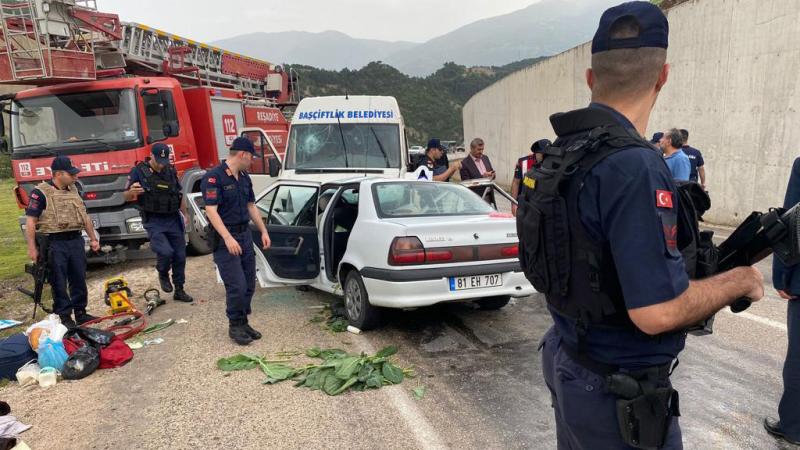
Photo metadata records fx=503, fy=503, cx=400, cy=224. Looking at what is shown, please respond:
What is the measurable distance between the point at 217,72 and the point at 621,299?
11.2 meters

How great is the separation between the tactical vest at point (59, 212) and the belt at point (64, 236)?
1.8 inches

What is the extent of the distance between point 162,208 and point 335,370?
12.0 ft

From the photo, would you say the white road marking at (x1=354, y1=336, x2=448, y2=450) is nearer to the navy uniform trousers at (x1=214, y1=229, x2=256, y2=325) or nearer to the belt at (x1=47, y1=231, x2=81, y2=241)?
the navy uniform trousers at (x1=214, y1=229, x2=256, y2=325)

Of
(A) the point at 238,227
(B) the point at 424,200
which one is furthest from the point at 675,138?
(A) the point at 238,227

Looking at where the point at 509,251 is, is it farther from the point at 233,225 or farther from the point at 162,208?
the point at 162,208

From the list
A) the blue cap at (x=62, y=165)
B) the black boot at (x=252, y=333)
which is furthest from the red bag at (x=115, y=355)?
the blue cap at (x=62, y=165)

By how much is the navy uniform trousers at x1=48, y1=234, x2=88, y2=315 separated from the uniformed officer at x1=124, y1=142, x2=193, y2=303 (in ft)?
3.30

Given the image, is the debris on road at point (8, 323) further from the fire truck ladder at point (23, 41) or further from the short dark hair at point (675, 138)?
the short dark hair at point (675, 138)

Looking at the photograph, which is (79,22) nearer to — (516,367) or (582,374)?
(516,367)

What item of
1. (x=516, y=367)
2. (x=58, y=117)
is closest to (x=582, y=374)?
(x=516, y=367)

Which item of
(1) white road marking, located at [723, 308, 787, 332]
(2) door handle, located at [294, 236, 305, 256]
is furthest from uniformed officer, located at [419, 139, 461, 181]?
(1) white road marking, located at [723, 308, 787, 332]

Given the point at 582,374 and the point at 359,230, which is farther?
the point at 359,230

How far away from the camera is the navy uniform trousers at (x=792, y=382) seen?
2672 millimetres

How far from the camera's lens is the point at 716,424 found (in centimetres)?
291
